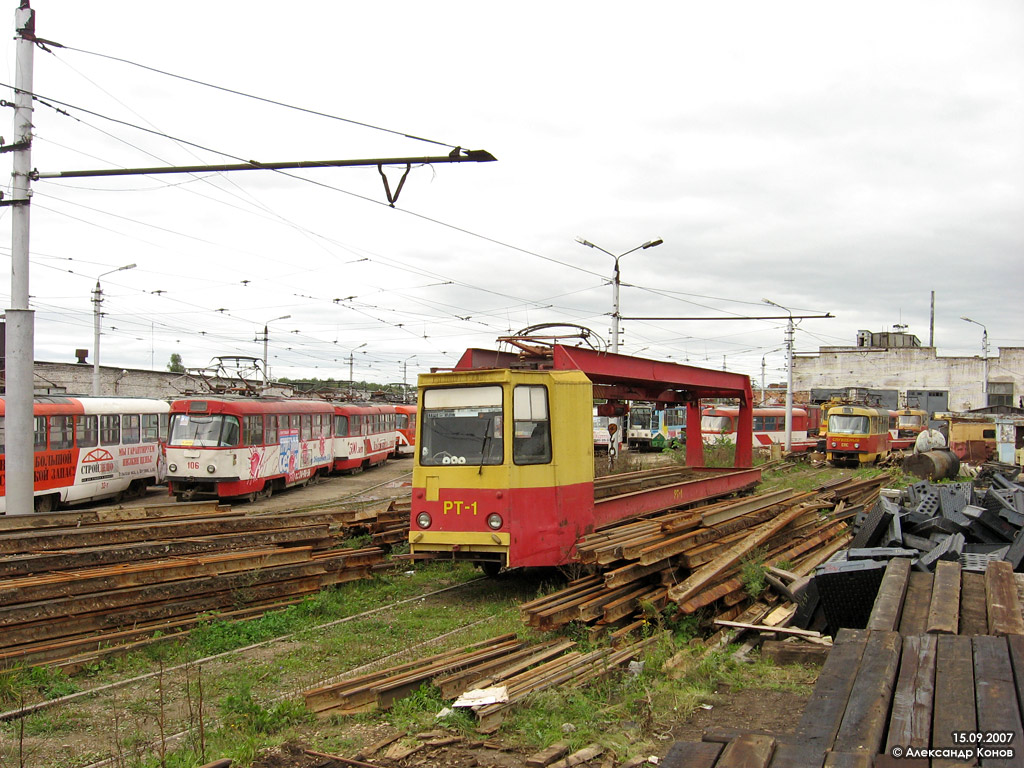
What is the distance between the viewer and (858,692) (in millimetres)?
4773

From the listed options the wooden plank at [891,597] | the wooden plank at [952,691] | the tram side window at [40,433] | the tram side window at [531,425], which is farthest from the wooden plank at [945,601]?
the tram side window at [40,433]

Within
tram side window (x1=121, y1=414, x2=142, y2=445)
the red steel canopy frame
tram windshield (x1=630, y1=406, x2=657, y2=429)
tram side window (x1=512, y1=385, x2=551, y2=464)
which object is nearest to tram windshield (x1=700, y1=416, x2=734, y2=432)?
tram windshield (x1=630, y1=406, x2=657, y2=429)

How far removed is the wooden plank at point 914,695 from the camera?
417cm

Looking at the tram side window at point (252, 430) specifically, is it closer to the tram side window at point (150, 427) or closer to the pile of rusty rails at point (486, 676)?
the tram side window at point (150, 427)

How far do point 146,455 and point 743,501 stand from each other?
17.8m

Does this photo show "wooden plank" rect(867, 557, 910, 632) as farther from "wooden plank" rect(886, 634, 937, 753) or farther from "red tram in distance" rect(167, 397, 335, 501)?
"red tram in distance" rect(167, 397, 335, 501)

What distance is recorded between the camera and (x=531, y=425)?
32.3 ft

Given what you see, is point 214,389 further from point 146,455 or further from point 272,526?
point 272,526

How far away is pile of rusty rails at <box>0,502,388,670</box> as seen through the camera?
7.55m

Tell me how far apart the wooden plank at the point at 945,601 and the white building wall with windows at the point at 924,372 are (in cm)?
5558

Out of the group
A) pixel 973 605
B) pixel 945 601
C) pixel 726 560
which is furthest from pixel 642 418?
pixel 945 601

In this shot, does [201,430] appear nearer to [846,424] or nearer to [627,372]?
[627,372]

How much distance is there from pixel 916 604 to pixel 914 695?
249 centimetres

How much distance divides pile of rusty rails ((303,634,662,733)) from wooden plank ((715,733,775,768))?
207cm
